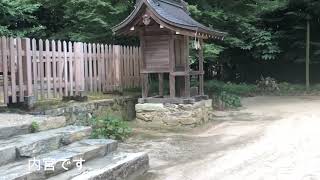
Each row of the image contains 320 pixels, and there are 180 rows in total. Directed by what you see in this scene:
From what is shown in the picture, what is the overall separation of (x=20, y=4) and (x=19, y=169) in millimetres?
13243

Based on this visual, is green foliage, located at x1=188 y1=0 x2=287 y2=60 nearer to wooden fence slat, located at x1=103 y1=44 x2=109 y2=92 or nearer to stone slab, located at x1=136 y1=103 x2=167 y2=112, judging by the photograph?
wooden fence slat, located at x1=103 y1=44 x2=109 y2=92

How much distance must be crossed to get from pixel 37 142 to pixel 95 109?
16.7 ft

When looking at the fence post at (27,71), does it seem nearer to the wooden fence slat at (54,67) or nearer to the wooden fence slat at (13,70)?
the wooden fence slat at (13,70)

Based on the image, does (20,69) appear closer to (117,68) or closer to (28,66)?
(28,66)

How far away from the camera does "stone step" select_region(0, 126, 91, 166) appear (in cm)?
525

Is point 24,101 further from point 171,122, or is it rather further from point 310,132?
point 310,132

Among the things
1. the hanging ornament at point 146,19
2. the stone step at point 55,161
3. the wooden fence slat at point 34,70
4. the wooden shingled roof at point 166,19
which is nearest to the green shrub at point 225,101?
the wooden shingled roof at point 166,19

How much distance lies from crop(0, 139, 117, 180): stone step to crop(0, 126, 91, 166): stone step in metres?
0.10

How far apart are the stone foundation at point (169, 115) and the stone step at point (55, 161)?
16.0 ft

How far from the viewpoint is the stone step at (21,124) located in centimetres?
605

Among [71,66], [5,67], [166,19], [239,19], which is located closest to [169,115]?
[166,19]

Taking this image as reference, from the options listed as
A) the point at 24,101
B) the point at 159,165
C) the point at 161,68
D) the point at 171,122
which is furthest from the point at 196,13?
the point at 159,165

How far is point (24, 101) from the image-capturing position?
8867mm

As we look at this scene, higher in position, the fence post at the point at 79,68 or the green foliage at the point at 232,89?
the fence post at the point at 79,68
